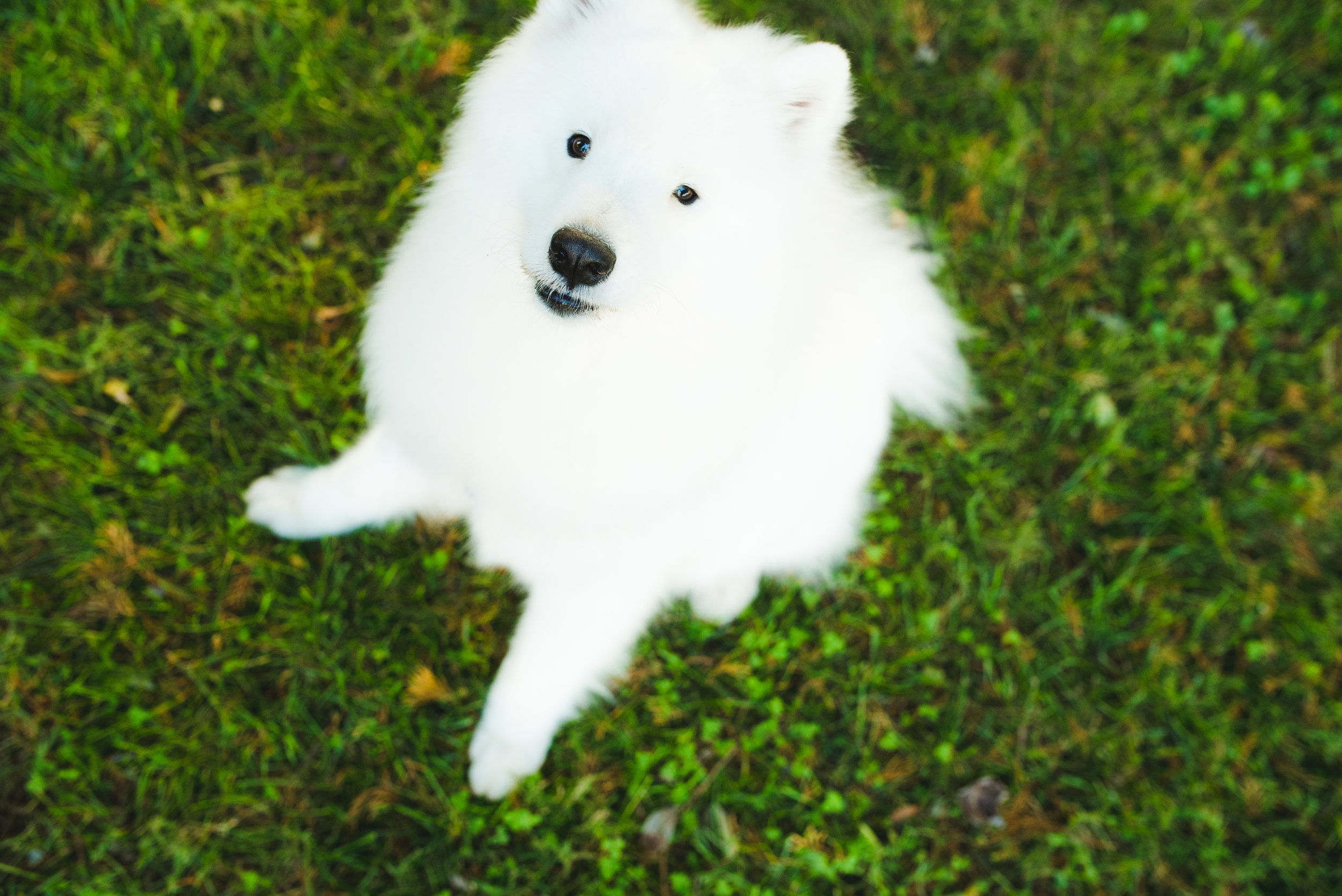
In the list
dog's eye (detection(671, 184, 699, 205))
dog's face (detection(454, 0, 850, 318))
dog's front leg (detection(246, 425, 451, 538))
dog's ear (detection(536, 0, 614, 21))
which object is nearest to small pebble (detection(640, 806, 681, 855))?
dog's front leg (detection(246, 425, 451, 538))

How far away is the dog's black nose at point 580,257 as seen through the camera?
1.38 m

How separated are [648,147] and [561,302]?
0.32 metres

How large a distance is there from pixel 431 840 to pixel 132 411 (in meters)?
1.60

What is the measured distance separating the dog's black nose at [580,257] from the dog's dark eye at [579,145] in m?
0.19

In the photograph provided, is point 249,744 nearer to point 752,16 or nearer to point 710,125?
point 710,125

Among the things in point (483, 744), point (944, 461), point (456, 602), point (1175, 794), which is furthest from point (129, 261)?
point (1175, 794)

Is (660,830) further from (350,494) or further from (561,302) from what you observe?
(561,302)

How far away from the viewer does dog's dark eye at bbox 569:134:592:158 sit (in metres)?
1.48

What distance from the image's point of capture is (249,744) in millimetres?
2295

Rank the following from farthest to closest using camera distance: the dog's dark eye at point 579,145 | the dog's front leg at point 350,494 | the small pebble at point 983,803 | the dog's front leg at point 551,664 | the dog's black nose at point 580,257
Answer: the small pebble at point 983,803
the dog's front leg at point 350,494
the dog's front leg at point 551,664
the dog's dark eye at point 579,145
the dog's black nose at point 580,257

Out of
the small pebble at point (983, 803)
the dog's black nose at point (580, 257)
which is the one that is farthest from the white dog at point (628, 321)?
the small pebble at point (983, 803)

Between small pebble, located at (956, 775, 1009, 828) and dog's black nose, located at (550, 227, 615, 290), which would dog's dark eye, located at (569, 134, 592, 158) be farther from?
small pebble, located at (956, 775, 1009, 828)

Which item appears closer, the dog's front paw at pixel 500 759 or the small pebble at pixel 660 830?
the dog's front paw at pixel 500 759

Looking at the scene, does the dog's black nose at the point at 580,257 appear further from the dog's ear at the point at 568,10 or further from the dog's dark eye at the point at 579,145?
the dog's ear at the point at 568,10
